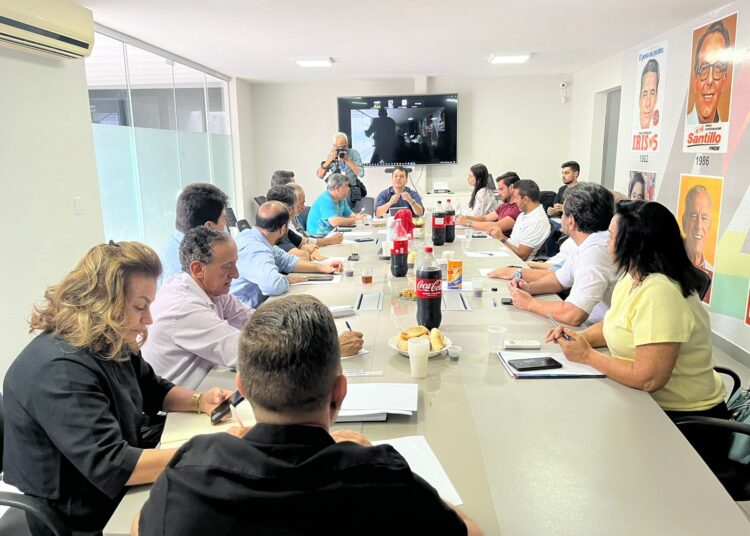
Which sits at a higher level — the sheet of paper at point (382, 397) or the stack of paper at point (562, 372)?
the sheet of paper at point (382, 397)

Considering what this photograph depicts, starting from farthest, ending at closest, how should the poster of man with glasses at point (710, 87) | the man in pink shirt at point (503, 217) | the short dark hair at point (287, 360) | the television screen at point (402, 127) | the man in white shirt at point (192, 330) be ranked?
the television screen at point (402, 127) < the man in pink shirt at point (503, 217) < the poster of man with glasses at point (710, 87) < the man in white shirt at point (192, 330) < the short dark hair at point (287, 360)

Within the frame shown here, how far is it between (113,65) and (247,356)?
516 cm

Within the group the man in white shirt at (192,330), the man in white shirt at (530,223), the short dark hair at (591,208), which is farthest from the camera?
the man in white shirt at (530,223)

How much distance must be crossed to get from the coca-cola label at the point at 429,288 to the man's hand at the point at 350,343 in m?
0.30

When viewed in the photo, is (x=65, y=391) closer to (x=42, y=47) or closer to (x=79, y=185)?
(x=42, y=47)

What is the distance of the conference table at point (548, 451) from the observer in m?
1.12

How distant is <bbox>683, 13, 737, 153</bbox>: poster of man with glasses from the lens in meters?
4.25

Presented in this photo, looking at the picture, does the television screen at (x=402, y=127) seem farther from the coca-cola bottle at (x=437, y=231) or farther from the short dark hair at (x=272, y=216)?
the short dark hair at (x=272, y=216)

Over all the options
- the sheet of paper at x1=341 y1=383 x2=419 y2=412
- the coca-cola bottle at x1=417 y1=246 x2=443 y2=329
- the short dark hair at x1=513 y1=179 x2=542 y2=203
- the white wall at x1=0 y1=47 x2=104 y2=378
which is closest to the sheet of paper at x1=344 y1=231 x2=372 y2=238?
the short dark hair at x1=513 y1=179 x2=542 y2=203

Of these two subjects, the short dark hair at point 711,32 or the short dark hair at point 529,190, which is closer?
the short dark hair at point 711,32

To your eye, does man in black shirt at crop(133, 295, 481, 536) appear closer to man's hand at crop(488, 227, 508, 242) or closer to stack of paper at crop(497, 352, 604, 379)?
stack of paper at crop(497, 352, 604, 379)

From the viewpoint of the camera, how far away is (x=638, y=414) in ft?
A: 5.08

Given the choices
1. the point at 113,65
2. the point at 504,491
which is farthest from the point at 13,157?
the point at 504,491

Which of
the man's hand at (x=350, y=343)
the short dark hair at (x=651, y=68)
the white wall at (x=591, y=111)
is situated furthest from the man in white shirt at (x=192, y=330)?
the white wall at (x=591, y=111)
